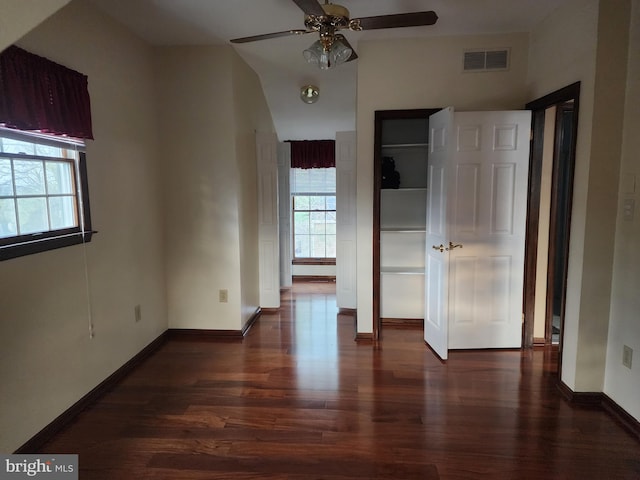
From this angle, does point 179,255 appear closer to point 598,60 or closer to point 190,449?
point 190,449

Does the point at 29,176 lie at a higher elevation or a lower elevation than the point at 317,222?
higher

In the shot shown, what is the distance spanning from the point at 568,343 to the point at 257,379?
2197 mm

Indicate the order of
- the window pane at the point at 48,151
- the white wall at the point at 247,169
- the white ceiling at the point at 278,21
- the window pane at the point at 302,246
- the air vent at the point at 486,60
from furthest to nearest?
the window pane at the point at 302,246 → the white wall at the point at 247,169 → the air vent at the point at 486,60 → the white ceiling at the point at 278,21 → the window pane at the point at 48,151

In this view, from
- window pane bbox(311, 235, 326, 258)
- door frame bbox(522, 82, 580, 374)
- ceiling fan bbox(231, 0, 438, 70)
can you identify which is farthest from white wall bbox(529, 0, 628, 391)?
window pane bbox(311, 235, 326, 258)

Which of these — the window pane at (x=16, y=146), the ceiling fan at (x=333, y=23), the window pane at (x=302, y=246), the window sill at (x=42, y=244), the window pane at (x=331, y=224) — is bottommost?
the window pane at (x=302, y=246)

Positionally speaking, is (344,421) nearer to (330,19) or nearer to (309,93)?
(330,19)

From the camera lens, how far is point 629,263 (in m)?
2.37

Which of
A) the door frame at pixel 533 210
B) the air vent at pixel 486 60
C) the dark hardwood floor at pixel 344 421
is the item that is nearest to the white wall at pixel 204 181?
the dark hardwood floor at pixel 344 421

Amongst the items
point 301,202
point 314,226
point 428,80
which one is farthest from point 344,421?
point 301,202

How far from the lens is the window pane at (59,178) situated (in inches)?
92.9

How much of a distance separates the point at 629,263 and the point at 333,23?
222 centimetres

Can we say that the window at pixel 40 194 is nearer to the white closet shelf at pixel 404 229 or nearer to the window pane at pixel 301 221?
the white closet shelf at pixel 404 229

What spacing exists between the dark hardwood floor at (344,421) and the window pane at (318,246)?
293 cm

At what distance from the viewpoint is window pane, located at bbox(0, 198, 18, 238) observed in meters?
2.01
